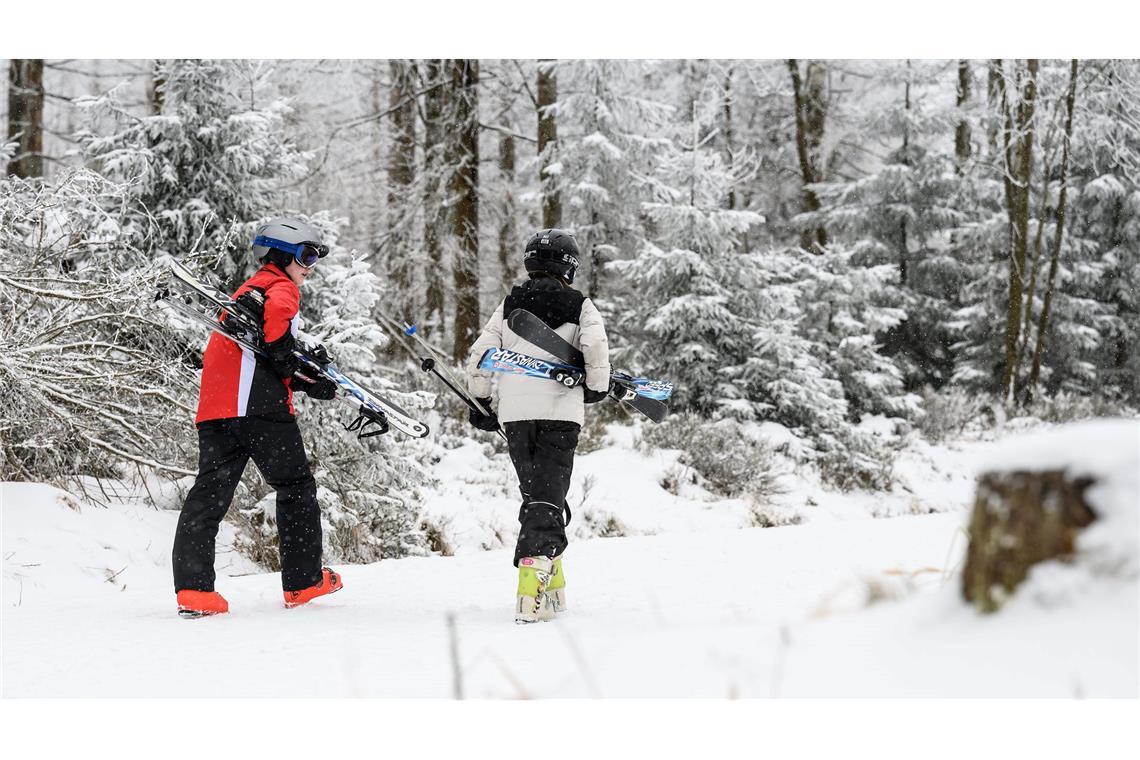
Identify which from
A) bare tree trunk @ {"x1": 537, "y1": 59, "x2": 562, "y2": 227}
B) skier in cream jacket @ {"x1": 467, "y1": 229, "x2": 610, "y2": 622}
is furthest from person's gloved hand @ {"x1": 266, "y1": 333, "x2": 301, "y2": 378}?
bare tree trunk @ {"x1": 537, "y1": 59, "x2": 562, "y2": 227}

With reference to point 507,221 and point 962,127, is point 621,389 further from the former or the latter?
point 962,127

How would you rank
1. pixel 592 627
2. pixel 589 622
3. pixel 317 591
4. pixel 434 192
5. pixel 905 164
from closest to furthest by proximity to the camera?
pixel 592 627, pixel 589 622, pixel 317 591, pixel 434 192, pixel 905 164

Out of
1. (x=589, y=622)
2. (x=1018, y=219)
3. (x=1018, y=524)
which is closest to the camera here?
(x=1018, y=524)

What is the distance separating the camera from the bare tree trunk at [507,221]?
15.6m

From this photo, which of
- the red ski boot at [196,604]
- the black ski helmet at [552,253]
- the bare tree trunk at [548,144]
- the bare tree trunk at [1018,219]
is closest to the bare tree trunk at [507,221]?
the bare tree trunk at [548,144]

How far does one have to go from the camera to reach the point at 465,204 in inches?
560

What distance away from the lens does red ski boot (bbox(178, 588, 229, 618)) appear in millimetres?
4105

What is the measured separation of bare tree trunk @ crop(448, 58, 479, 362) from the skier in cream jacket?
9109 millimetres

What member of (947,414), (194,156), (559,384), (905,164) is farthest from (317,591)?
(905,164)

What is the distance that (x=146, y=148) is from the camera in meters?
7.78

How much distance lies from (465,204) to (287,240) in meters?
10.1

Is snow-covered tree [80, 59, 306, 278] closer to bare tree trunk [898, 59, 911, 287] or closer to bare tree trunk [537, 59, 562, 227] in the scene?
bare tree trunk [537, 59, 562, 227]

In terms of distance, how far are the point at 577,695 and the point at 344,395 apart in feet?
9.57

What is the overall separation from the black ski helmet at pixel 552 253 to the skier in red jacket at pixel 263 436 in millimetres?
981
